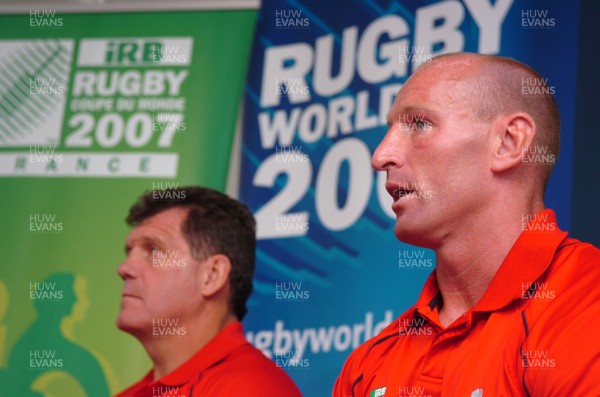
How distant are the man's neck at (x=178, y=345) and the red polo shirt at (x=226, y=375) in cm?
5

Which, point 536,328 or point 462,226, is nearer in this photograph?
point 536,328

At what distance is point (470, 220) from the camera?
181 cm

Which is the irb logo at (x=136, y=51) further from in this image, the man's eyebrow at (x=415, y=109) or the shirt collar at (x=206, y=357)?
the man's eyebrow at (x=415, y=109)

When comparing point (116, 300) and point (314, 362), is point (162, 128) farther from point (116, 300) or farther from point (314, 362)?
point (314, 362)

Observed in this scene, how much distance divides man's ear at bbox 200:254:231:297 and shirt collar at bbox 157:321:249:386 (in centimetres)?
13

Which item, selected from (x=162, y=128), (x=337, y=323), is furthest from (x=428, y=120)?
(x=162, y=128)

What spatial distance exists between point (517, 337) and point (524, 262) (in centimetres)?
17

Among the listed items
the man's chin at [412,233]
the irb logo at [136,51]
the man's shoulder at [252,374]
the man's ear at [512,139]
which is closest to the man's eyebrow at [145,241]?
the man's shoulder at [252,374]

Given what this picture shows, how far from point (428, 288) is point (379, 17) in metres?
1.41

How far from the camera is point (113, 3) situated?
3547mm

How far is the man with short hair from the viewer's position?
251 cm

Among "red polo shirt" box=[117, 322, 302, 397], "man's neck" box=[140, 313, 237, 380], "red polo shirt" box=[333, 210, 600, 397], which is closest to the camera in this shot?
"red polo shirt" box=[333, 210, 600, 397]

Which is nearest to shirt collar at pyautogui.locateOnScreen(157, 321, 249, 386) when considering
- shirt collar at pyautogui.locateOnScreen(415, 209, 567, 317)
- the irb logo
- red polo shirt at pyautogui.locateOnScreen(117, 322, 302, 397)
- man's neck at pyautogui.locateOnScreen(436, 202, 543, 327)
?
red polo shirt at pyautogui.locateOnScreen(117, 322, 302, 397)

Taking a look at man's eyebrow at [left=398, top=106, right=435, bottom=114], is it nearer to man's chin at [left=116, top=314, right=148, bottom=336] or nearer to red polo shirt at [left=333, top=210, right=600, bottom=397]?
red polo shirt at [left=333, top=210, right=600, bottom=397]
